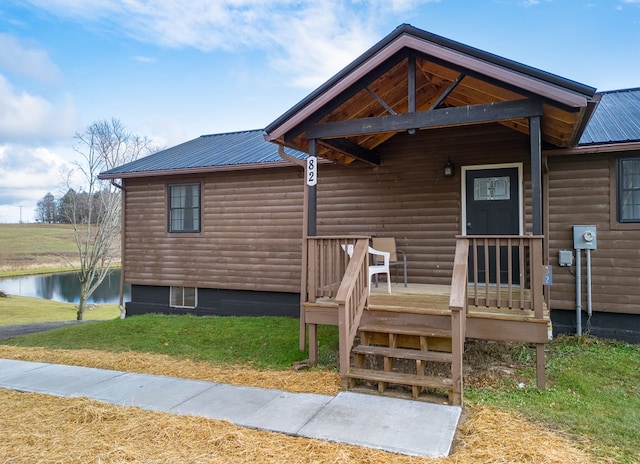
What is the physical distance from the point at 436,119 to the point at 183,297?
7.02 metres

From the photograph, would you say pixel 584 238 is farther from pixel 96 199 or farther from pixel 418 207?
pixel 96 199

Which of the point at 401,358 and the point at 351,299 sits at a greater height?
the point at 351,299

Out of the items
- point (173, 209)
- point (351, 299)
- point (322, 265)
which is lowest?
point (351, 299)

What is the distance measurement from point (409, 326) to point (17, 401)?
12.8 ft

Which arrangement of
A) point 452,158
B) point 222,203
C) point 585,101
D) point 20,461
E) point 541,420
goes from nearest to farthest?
point 20,461, point 541,420, point 585,101, point 452,158, point 222,203

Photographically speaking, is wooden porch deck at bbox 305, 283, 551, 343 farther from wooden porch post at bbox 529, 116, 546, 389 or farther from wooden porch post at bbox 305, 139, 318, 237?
wooden porch post at bbox 305, 139, 318, 237

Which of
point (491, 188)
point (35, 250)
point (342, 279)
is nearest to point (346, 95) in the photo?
point (342, 279)

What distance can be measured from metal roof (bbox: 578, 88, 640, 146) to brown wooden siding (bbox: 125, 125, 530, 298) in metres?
1.00

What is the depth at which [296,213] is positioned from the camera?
8484 millimetres

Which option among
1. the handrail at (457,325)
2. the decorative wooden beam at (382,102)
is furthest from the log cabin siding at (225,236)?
the handrail at (457,325)

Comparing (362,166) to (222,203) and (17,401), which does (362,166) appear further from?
(17,401)

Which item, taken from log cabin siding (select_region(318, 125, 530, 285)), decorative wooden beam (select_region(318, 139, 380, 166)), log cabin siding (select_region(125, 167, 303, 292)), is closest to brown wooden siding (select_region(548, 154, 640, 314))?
log cabin siding (select_region(318, 125, 530, 285))

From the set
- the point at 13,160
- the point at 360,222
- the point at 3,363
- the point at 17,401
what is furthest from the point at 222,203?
the point at 13,160

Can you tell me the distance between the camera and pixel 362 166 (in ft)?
26.1
